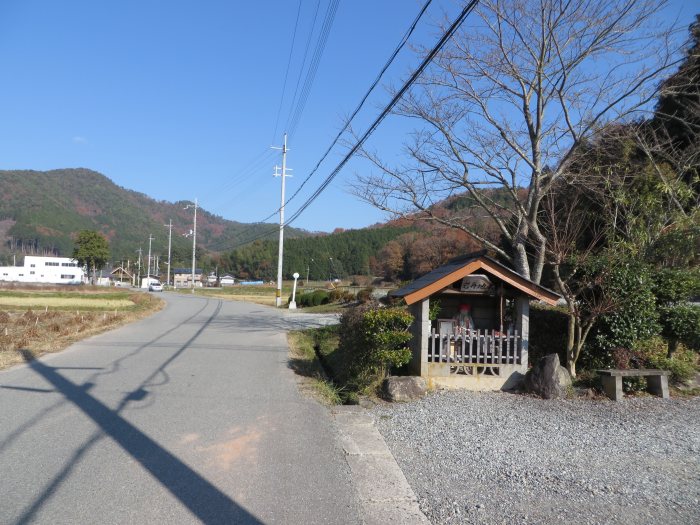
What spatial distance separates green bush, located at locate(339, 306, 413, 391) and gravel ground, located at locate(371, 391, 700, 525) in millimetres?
997

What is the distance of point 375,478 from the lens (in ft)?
18.1

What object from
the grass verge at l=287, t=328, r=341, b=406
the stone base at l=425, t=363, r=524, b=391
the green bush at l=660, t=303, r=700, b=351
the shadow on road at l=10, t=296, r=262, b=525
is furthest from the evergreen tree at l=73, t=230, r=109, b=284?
the green bush at l=660, t=303, r=700, b=351

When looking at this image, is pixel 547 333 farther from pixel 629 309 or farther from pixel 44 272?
pixel 44 272

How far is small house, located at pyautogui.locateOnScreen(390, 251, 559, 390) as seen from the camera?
1005 centimetres

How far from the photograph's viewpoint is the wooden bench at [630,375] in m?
9.19

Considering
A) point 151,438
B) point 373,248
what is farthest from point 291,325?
point 373,248

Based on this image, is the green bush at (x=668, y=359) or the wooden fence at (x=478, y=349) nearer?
the green bush at (x=668, y=359)

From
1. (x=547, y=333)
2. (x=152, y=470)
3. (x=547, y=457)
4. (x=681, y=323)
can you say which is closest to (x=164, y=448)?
(x=152, y=470)

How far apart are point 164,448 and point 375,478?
7.75 feet

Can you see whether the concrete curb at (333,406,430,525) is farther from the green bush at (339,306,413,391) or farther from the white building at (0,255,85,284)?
the white building at (0,255,85,284)

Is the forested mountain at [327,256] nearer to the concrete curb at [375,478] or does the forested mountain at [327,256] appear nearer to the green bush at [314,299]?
the green bush at [314,299]

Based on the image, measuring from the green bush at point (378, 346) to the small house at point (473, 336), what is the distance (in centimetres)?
44

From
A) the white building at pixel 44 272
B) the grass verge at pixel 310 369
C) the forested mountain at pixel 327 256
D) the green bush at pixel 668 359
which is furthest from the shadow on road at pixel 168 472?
the white building at pixel 44 272

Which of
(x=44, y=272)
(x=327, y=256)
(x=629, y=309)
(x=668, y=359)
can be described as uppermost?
(x=327, y=256)
